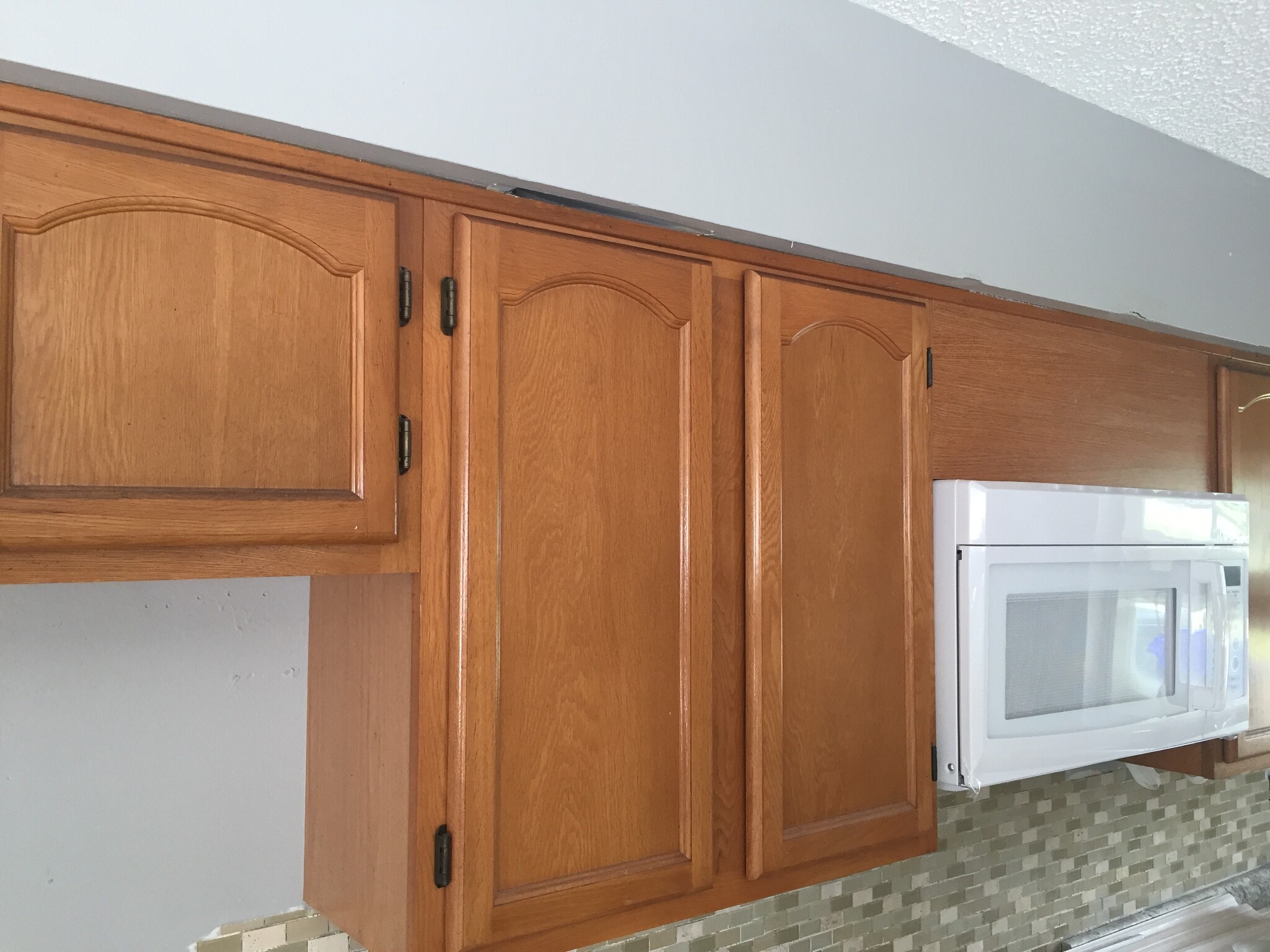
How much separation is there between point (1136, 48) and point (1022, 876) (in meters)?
1.68

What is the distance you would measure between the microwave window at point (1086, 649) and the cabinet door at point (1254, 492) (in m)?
0.47

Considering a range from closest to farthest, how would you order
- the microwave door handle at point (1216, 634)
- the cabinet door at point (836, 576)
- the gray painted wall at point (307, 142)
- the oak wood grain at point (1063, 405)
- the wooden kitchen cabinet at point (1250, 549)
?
the gray painted wall at point (307, 142) → the cabinet door at point (836, 576) → the oak wood grain at point (1063, 405) → the microwave door handle at point (1216, 634) → the wooden kitchen cabinet at point (1250, 549)

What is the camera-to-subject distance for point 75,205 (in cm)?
85

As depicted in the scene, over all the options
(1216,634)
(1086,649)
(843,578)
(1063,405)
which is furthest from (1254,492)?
(843,578)

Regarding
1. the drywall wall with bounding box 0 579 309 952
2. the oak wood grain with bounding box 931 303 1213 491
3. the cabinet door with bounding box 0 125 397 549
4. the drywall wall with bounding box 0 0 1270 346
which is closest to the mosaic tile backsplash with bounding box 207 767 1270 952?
the drywall wall with bounding box 0 579 309 952

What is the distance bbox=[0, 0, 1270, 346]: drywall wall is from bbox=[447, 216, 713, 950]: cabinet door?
0.13m

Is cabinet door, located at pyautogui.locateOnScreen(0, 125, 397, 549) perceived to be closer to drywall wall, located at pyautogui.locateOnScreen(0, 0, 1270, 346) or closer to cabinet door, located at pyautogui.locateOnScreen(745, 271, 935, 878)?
drywall wall, located at pyautogui.locateOnScreen(0, 0, 1270, 346)

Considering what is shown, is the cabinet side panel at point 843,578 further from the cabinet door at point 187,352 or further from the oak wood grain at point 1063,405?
the cabinet door at point 187,352

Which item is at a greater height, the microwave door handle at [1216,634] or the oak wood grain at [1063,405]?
the oak wood grain at [1063,405]

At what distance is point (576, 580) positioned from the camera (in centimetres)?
112

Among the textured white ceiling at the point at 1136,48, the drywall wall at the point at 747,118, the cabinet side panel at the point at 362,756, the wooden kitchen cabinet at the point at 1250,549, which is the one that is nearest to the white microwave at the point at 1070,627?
the wooden kitchen cabinet at the point at 1250,549

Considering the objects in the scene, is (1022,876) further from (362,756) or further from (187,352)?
(187,352)

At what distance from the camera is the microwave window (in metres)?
1.47

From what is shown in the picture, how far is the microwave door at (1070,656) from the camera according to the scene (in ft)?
4.72
